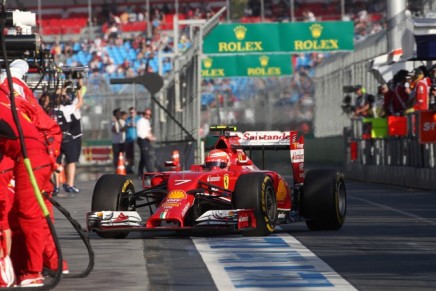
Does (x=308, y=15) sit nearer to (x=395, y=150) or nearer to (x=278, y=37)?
(x=278, y=37)

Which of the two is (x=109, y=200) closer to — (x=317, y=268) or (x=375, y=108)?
(x=317, y=268)

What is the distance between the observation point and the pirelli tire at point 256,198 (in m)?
14.1

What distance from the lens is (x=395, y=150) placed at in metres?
27.9

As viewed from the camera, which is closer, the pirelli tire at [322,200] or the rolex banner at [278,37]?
the pirelli tire at [322,200]

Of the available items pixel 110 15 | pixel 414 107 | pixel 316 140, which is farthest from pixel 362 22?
pixel 414 107

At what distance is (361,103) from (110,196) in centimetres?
2178

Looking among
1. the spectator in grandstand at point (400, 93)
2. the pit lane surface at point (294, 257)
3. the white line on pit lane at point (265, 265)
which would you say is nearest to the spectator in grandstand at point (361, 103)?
the spectator in grandstand at point (400, 93)

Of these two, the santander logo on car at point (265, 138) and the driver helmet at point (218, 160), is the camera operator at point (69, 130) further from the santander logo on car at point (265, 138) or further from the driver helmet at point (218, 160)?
the driver helmet at point (218, 160)

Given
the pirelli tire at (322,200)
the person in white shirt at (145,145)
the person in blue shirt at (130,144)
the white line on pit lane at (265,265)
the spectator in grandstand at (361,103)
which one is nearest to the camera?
the white line on pit lane at (265,265)

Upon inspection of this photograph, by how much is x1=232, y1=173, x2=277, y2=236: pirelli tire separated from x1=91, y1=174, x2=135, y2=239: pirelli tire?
1.27 meters

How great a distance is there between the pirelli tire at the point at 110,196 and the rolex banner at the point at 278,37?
1513 inches

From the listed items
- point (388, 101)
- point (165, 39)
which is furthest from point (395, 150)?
point (165, 39)

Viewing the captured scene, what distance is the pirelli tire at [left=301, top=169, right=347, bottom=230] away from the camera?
15.3m

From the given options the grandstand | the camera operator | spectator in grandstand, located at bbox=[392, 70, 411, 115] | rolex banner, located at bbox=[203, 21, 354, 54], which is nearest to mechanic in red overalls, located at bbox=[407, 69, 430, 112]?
spectator in grandstand, located at bbox=[392, 70, 411, 115]
